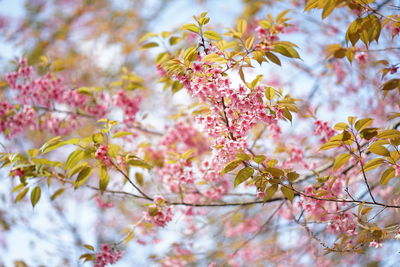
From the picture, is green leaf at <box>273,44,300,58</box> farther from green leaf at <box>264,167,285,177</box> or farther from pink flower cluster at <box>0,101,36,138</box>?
pink flower cluster at <box>0,101,36,138</box>

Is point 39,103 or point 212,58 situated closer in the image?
point 212,58

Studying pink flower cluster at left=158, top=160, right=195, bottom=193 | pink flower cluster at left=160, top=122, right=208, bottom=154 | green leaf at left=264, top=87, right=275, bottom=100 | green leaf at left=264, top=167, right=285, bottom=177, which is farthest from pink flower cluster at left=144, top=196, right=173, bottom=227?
pink flower cluster at left=160, top=122, right=208, bottom=154

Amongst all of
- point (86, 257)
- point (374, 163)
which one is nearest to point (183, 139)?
point (86, 257)

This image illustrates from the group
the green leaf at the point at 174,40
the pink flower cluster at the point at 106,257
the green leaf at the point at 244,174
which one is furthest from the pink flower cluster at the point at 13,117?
the green leaf at the point at 244,174

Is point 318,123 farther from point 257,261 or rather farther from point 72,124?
point 72,124

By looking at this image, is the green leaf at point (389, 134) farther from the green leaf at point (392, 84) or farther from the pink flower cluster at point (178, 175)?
the pink flower cluster at point (178, 175)

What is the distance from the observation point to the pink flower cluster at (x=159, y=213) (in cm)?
201

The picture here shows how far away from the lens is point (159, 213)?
2.04 meters

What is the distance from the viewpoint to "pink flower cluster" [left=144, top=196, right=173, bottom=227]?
2.01 metres

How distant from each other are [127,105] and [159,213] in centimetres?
138

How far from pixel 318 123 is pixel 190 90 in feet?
→ 3.63

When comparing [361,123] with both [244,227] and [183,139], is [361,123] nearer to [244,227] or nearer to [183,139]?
[183,139]

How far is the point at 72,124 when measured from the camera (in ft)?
10.8

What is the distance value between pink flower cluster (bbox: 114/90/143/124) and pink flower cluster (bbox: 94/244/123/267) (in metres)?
1.31
